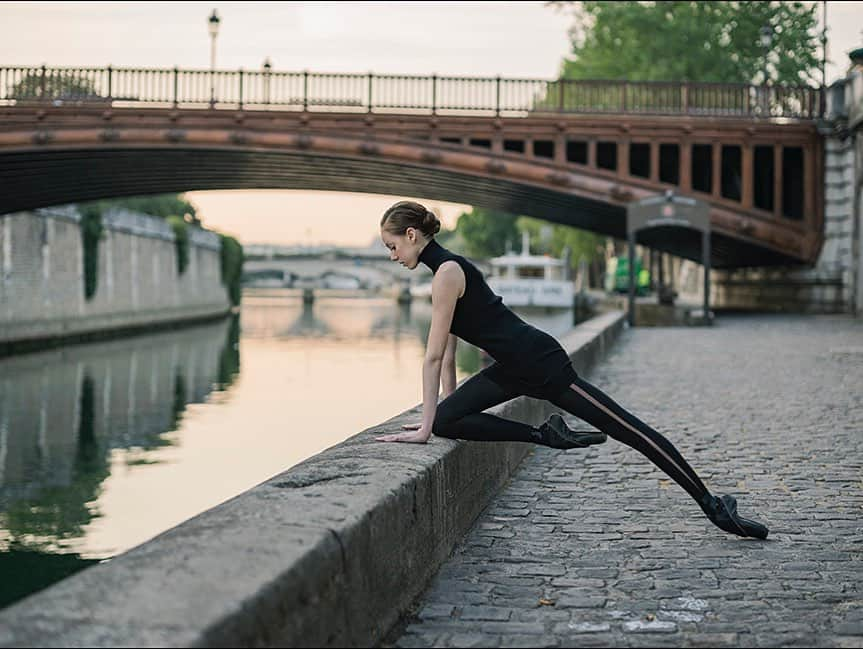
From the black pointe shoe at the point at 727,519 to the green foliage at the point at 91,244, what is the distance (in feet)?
118

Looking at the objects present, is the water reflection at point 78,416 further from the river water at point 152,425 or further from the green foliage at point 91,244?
the green foliage at point 91,244

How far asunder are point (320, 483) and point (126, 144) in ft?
86.4

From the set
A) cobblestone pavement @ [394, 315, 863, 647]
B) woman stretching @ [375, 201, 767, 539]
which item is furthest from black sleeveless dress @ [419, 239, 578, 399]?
cobblestone pavement @ [394, 315, 863, 647]

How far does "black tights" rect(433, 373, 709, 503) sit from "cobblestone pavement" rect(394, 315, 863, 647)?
37cm

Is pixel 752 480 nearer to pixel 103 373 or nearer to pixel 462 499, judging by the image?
pixel 462 499

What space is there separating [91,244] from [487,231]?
46.6m

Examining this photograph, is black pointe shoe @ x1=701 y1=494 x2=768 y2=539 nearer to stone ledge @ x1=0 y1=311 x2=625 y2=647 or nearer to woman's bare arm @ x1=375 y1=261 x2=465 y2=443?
stone ledge @ x1=0 y1=311 x2=625 y2=647

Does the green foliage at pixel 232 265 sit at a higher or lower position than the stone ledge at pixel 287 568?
lower

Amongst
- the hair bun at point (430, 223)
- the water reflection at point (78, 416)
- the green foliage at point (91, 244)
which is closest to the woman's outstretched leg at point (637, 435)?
the hair bun at point (430, 223)

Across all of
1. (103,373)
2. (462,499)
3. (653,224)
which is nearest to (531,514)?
(462,499)

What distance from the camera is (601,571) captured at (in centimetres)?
488

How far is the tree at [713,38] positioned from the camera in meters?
41.6

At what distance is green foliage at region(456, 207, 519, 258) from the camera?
84.6 meters

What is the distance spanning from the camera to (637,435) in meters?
5.23
